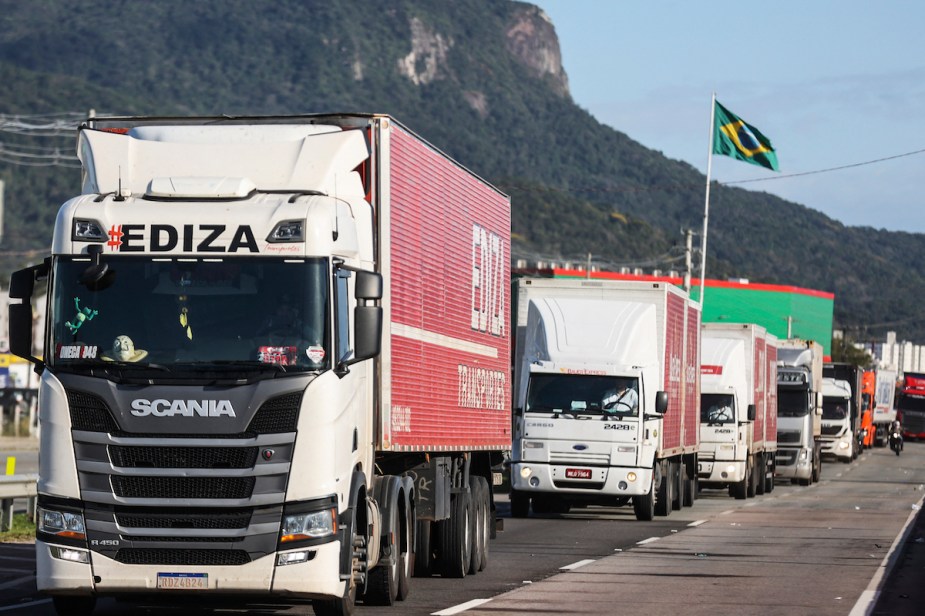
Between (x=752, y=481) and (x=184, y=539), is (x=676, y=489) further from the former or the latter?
(x=184, y=539)

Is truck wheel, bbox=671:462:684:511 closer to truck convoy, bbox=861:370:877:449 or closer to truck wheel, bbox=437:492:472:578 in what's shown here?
truck wheel, bbox=437:492:472:578

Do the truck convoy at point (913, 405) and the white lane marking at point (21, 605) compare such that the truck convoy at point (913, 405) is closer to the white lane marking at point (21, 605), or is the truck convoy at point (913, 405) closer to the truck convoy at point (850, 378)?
the truck convoy at point (850, 378)

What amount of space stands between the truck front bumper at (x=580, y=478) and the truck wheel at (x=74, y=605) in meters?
15.1

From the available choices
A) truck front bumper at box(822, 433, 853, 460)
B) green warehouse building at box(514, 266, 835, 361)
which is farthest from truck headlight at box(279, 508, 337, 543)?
green warehouse building at box(514, 266, 835, 361)

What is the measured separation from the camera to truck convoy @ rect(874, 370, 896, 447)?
88.2 meters

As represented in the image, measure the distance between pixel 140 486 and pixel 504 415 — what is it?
26.3 feet

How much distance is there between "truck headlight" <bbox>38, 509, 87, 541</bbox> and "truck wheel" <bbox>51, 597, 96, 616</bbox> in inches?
33.9

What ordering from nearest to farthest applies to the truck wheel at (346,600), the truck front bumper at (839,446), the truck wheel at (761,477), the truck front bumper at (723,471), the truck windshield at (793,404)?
the truck wheel at (346,600), the truck front bumper at (723,471), the truck wheel at (761,477), the truck windshield at (793,404), the truck front bumper at (839,446)

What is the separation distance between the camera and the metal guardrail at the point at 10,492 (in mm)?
22219

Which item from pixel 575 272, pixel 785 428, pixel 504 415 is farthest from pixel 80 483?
pixel 575 272

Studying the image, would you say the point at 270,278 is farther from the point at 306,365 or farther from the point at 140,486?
Answer: the point at 140,486

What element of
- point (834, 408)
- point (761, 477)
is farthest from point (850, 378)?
point (761, 477)

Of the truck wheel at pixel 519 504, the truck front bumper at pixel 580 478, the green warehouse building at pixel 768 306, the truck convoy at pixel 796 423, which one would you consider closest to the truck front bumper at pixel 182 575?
the truck front bumper at pixel 580 478

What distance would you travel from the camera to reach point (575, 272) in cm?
11606
